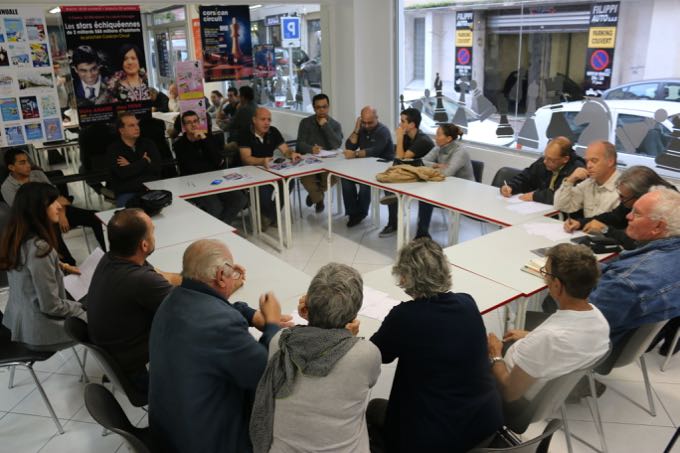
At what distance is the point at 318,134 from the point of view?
251 inches

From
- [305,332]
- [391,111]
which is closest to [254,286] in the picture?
[305,332]

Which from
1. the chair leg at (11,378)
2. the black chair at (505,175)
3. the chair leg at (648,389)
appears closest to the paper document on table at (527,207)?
the black chair at (505,175)

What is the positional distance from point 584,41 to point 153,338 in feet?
16.6

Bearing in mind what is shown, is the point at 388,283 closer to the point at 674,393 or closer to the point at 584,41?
the point at 674,393

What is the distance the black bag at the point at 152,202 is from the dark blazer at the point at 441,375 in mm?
2826

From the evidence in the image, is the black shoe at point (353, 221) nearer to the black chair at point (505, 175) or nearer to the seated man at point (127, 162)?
the black chair at point (505, 175)

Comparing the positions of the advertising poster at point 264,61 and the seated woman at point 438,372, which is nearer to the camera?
the seated woman at point 438,372

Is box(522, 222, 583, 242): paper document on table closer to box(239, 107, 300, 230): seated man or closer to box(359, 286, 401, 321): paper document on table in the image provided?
box(359, 286, 401, 321): paper document on table

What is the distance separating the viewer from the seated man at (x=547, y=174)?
415 cm

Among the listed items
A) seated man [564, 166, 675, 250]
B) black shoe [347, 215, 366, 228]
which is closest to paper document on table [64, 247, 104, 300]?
seated man [564, 166, 675, 250]

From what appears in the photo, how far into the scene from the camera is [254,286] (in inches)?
114

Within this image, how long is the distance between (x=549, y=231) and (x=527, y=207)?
56cm

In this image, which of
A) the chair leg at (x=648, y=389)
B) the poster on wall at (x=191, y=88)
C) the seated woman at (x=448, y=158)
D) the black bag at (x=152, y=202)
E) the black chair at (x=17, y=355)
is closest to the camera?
the black chair at (x=17, y=355)

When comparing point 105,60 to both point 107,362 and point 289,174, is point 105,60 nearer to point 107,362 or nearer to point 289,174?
point 289,174
